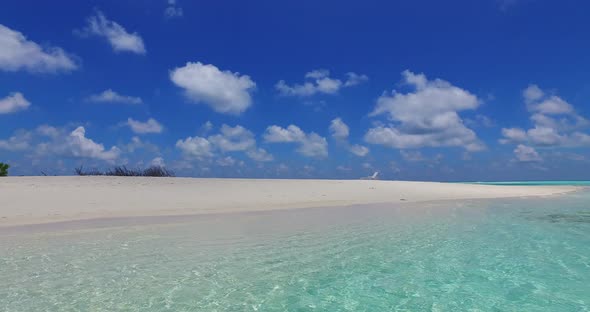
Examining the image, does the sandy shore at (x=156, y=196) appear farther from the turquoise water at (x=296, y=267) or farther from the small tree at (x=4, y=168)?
the small tree at (x=4, y=168)

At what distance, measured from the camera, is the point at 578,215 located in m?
16.1

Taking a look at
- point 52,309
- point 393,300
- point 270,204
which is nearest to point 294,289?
point 393,300

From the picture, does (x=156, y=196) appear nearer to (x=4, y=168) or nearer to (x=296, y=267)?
(x=296, y=267)

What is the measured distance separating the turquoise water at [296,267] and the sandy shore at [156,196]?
307 cm

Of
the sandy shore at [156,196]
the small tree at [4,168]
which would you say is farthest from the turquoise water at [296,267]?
the small tree at [4,168]

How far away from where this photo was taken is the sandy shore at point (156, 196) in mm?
15000

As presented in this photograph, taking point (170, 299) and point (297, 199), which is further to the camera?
point (297, 199)

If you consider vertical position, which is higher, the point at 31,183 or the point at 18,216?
the point at 31,183

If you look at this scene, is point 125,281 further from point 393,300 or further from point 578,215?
point 578,215

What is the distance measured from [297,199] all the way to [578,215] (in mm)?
12951

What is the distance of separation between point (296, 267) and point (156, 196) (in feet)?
46.2

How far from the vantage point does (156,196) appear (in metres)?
19.6

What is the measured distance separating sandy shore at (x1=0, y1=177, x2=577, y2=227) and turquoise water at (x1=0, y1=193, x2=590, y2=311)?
3066 mm

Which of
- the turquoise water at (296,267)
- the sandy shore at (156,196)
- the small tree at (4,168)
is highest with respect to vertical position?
the small tree at (4,168)
